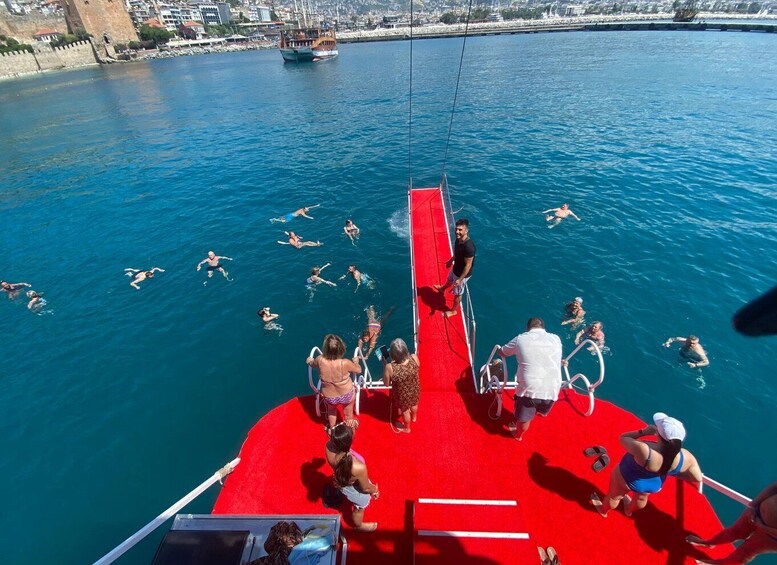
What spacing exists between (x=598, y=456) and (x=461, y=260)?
18.9ft

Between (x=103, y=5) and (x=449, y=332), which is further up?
(x=103, y=5)

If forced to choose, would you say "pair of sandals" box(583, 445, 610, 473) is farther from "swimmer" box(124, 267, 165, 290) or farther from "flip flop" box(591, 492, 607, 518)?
"swimmer" box(124, 267, 165, 290)

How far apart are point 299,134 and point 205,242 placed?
24.4 meters

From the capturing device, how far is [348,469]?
17.6 ft

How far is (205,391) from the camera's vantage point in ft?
42.1

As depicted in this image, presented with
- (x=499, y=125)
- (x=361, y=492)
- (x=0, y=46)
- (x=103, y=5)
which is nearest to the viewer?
(x=361, y=492)

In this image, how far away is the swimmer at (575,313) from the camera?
14312 mm

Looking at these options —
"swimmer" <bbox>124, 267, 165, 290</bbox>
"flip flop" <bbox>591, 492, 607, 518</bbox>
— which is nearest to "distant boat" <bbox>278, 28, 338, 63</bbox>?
"swimmer" <bbox>124, 267, 165, 290</bbox>

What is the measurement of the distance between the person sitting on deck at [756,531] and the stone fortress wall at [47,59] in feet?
525

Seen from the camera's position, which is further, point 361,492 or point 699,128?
point 699,128

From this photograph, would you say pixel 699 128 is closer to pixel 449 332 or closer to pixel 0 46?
pixel 449 332

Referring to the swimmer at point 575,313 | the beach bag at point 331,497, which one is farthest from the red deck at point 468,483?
the swimmer at point 575,313

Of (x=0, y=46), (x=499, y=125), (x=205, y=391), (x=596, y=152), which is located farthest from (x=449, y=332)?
(x=0, y=46)

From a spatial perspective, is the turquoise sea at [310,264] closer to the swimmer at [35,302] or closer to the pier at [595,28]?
the swimmer at [35,302]
